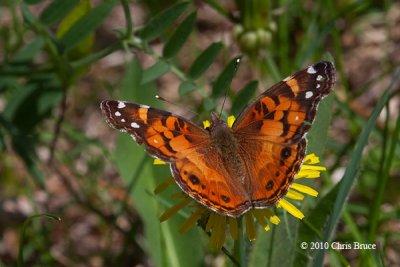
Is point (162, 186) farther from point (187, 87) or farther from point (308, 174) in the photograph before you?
point (187, 87)

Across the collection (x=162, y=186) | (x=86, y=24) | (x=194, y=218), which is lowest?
(x=194, y=218)

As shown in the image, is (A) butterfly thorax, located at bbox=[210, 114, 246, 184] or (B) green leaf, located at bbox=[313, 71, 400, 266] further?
(A) butterfly thorax, located at bbox=[210, 114, 246, 184]

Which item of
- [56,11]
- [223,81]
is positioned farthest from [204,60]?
[56,11]

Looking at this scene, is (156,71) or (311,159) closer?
(311,159)

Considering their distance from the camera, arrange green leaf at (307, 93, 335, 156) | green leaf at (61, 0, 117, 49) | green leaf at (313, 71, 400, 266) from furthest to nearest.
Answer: green leaf at (61, 0, 117, 49)
green leaf at (307, 93, 335, 156)
green leaf at (313, 71, 400, 266)

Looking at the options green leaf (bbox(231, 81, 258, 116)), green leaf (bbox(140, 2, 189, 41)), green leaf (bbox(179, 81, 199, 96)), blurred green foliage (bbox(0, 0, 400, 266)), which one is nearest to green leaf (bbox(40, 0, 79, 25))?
blurred green foliage (bbox(0, 0, 400, 266))

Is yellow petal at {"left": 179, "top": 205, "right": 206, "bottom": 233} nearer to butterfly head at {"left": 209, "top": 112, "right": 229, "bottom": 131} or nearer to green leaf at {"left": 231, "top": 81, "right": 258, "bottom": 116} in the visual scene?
butterfly head at {"left": 209, "top": 112, "right": 229, "bottom": 131}

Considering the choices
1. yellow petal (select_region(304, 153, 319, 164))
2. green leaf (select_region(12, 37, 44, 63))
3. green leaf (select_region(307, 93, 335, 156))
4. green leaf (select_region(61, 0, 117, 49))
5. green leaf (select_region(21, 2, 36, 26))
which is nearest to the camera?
yellow petal (select_region(304, 153, 319, 164))
